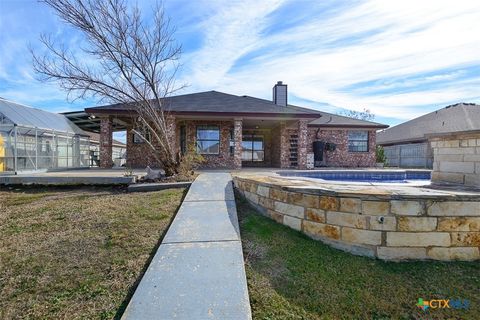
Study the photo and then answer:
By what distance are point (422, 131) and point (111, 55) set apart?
65.9ft

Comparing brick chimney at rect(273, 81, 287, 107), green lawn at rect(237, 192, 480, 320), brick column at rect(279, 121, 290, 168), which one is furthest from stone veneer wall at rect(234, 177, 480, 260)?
brick chimney at rect(273, 81, 287, 107)

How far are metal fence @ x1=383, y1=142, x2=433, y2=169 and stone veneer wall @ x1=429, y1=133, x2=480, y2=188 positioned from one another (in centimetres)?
1274

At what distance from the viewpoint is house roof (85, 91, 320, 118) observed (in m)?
12.2

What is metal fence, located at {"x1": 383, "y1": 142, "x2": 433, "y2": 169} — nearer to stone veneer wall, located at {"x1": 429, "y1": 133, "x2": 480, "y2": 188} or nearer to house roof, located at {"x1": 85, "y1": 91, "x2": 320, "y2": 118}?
house roof, located at {"x1": 85, "y1": 91, "x2": 320, "y2": 118}

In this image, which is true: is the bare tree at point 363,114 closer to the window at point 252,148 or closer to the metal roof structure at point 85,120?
the window at point 252,148

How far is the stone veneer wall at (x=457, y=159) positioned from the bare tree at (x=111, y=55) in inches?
248

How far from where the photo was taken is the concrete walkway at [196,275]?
2139mm

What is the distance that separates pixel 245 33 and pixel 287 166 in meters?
7.33

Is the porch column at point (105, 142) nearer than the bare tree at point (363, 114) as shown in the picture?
Yes

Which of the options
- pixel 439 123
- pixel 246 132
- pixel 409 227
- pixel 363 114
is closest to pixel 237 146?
pixel 246 132

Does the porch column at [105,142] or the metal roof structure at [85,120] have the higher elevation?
the metal roof structure at [85,120]

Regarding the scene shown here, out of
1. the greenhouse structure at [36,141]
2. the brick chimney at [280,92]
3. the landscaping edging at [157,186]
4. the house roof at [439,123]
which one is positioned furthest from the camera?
the house roof at [439,123]

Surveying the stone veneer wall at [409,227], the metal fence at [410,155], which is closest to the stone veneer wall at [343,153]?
the metal fence at [410,155]

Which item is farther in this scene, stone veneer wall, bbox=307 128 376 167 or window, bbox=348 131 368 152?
window, bbox=348 131 368 152
